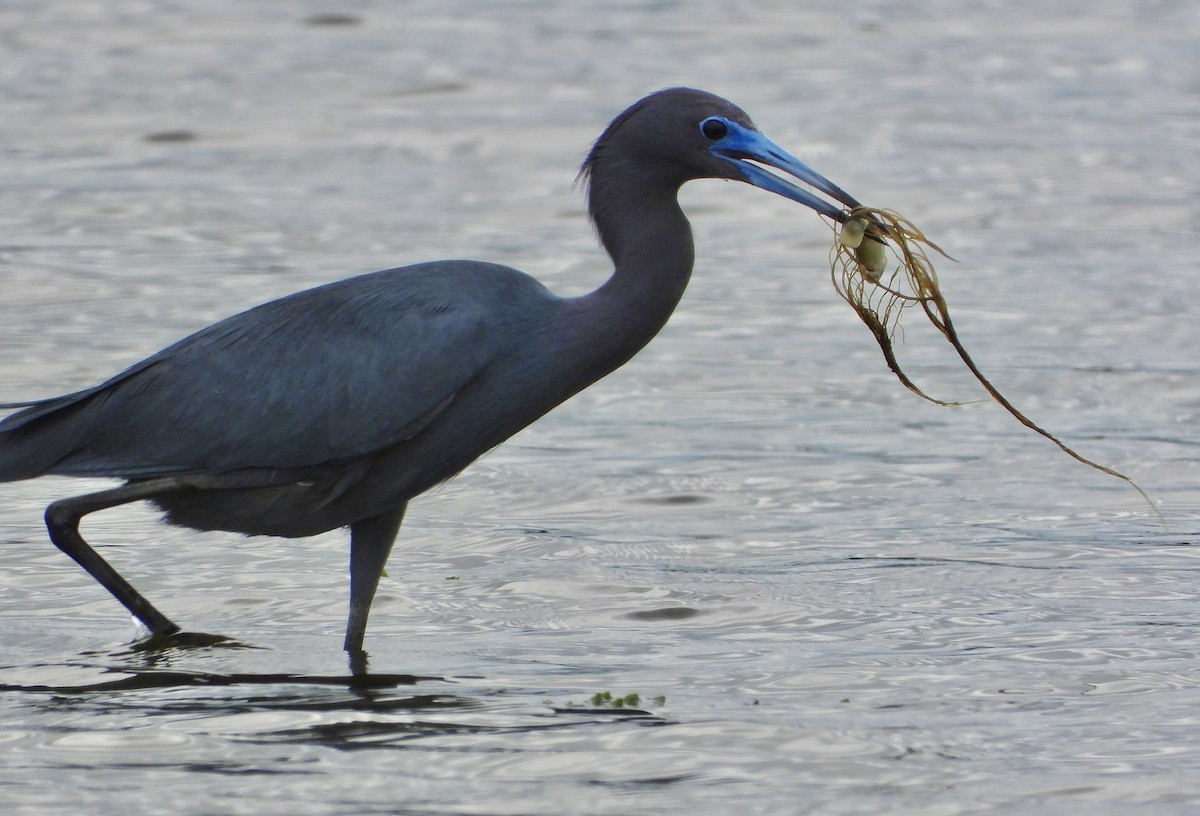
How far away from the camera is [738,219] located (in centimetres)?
1407

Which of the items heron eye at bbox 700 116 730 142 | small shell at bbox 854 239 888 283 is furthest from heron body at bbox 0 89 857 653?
small shell at bbox 854 239 888 283

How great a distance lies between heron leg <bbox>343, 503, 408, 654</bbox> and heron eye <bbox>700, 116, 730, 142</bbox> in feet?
4.90

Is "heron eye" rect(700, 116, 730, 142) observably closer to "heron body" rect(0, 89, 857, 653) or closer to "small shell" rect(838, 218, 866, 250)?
"heron body" rect(0, 89, 857, 653)

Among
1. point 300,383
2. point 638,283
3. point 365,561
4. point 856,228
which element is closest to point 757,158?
point 856,228

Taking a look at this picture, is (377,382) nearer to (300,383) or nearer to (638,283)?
(300,383)

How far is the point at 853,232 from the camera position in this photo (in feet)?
20.4

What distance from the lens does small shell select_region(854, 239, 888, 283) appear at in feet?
20.6

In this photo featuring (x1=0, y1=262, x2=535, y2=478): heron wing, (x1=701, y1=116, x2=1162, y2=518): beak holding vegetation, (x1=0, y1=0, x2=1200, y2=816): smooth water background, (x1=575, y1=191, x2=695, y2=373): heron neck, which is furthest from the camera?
(x1=575, y1=191, x2=695, y2=373): heron neck

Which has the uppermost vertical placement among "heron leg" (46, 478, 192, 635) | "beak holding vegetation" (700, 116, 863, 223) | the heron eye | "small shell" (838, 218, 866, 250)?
the heron eye

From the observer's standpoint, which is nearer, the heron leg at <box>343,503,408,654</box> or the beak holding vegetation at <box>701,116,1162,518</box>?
the beak holding vegetation at <box>701,116,1162,518</box>

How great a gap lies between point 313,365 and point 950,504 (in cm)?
297

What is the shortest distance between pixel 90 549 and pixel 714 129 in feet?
7.77

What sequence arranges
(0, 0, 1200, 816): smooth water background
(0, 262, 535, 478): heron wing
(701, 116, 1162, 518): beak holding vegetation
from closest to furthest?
(0, 0, 1200, 816): smooth water background → (701, 116, 1162, 518): beak holding vegetation → (0, 262, 535, 478): heron wing

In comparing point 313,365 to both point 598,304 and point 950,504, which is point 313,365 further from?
point 950,504
